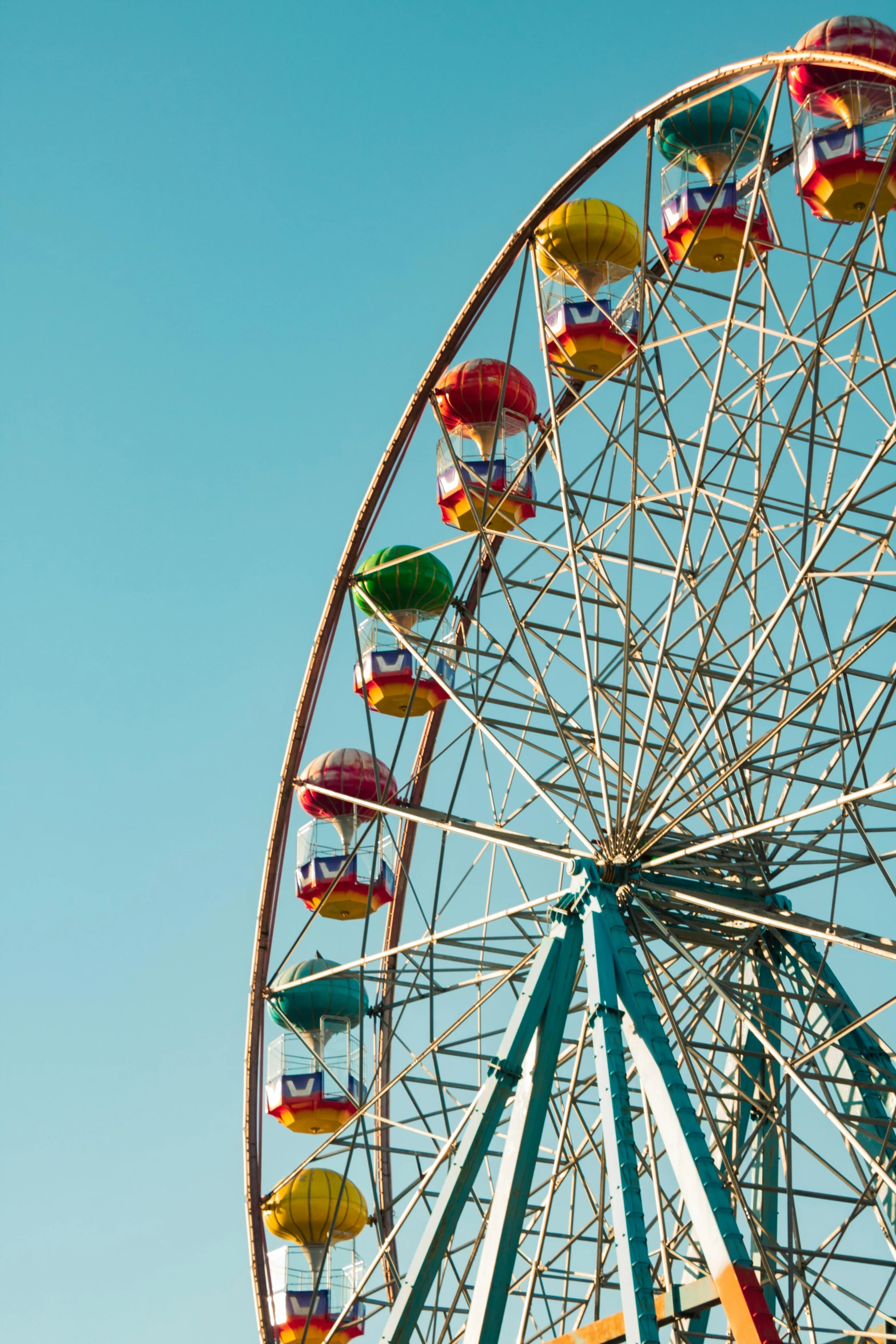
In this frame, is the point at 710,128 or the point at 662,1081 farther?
the point at 710,128

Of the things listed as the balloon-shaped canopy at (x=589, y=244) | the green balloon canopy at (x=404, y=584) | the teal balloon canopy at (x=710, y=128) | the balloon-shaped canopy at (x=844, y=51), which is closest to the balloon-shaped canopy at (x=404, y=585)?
the green balloon canopy at (x=404, y=584)

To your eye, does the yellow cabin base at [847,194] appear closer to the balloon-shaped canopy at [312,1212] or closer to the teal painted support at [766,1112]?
the teal painted support at [766,1112]

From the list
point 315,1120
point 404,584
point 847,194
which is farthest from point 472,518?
point 315,1120

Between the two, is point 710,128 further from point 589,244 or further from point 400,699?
point 400,699

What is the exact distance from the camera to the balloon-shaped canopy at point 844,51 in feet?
44.0

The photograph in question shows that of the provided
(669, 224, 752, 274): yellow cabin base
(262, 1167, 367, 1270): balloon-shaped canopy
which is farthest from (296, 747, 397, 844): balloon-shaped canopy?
(669, 224, 752, 274): yellow cabin base

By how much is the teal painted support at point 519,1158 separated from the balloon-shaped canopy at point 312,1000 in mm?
4312

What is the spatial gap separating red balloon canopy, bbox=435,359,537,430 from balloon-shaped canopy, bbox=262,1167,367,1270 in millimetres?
7484

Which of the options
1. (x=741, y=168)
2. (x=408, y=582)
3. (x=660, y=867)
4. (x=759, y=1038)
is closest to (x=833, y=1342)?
(x=759, y=1038)

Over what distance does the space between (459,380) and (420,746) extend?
4.22 metres

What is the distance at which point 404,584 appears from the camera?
1678 centimetres

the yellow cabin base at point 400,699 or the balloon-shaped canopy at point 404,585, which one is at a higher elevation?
the balloon-shaped canopy at point 404,585

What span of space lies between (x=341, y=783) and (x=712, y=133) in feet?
23.8

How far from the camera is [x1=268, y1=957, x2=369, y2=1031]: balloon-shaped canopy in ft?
54.6
